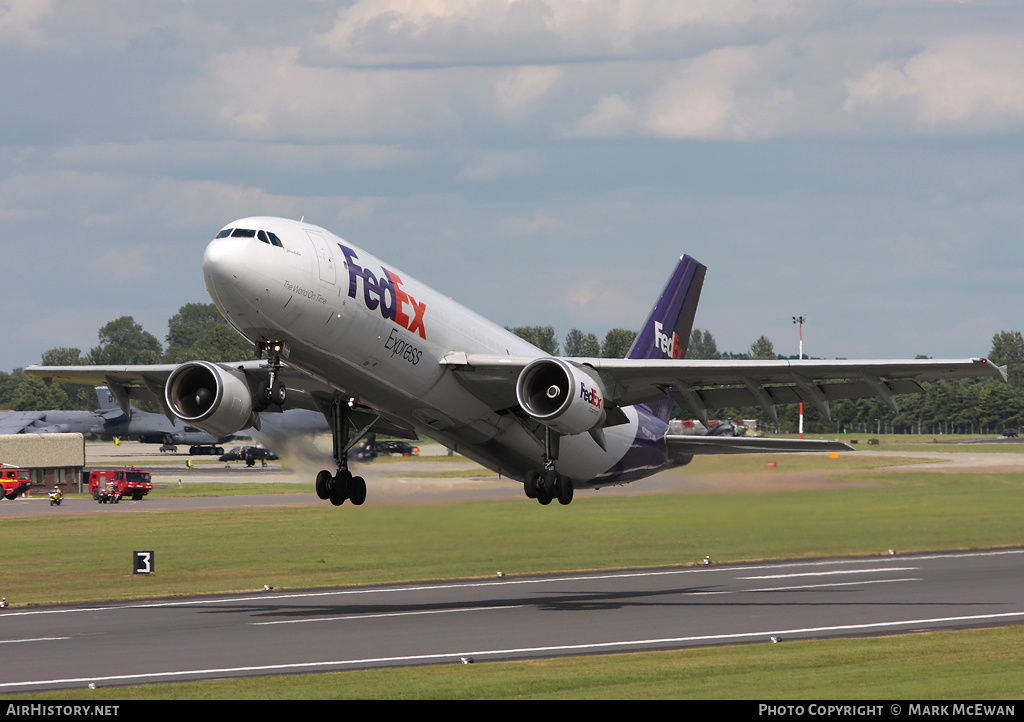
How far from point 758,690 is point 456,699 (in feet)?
19.0

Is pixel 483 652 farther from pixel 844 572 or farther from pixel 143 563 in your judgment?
pixel 844 572

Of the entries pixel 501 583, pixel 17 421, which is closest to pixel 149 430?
pixel 17 421

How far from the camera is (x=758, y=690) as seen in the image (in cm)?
2488

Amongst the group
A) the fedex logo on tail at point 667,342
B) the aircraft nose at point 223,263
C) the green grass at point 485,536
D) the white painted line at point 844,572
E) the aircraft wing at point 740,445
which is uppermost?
the aircraft nose at point 223,263

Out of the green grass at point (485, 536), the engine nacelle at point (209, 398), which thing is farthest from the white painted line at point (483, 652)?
the green grass at point (485, 536)

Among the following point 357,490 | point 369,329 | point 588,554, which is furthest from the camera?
point 588,554

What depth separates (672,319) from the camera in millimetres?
45562

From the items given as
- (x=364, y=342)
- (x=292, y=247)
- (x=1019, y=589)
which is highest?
(x=292, y=247)

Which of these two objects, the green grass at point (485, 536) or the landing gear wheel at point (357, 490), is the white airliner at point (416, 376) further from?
the green grass at point (485, 536)

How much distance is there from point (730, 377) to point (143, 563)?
83.1ft

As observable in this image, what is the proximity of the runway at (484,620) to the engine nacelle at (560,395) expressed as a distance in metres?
5.46

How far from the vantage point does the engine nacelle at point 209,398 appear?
33.7 metres
